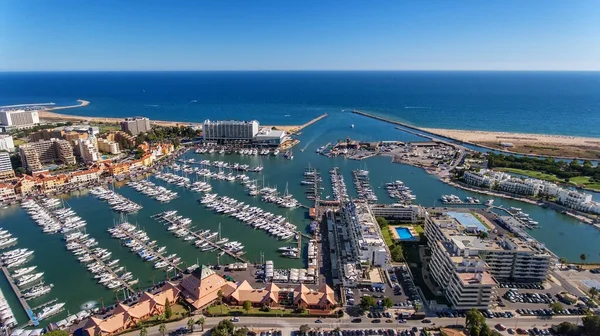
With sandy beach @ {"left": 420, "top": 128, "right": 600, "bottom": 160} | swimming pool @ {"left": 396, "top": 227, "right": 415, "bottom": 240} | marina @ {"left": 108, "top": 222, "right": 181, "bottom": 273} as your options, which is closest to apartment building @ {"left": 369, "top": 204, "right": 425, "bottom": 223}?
swimming pool @ {"left": 396, "top": 227, "right": 415, "bottom": 240}

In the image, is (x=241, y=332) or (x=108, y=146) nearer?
(x=241, y=332)

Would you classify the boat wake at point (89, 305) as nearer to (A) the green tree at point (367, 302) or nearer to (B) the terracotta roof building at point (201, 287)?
(B) the terracotta roof building at point (201, 287)

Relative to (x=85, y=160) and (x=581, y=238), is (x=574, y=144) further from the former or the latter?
(x=85, y=160)

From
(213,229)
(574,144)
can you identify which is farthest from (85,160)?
(574,144)

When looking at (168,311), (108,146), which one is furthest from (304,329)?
(108,146)

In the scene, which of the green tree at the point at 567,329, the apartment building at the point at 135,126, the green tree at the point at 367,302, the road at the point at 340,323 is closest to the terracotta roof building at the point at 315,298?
the road at the point at 340,323

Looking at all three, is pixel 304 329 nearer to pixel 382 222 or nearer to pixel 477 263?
pixel 477 263
